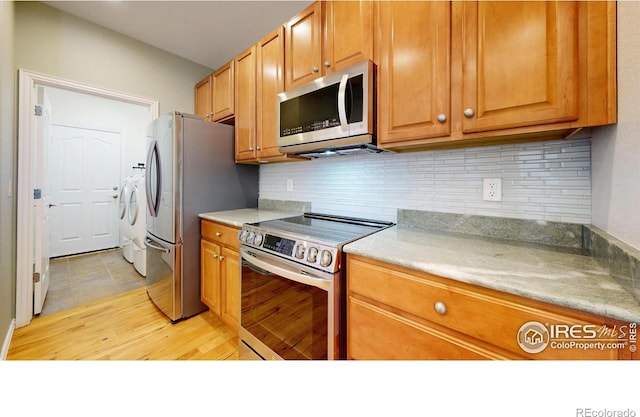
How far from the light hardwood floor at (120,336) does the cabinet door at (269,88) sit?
145cm

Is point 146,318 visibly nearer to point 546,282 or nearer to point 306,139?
point 306,139

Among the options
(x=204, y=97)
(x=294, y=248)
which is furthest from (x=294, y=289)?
(x=204, y=97)

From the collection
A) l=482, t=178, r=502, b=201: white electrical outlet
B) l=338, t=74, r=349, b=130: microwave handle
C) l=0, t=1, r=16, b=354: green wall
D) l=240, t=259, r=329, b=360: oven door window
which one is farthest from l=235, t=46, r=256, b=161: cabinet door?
l=482, t=178, r=502, b=201: white electrical outlet

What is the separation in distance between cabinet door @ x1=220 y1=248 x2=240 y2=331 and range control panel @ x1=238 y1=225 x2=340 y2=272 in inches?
11.1

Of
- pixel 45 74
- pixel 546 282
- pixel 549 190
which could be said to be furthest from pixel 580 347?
pixel 45 74

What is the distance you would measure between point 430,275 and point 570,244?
747mm

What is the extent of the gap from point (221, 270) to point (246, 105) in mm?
1390

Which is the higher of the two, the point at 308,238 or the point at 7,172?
the point at 7,172

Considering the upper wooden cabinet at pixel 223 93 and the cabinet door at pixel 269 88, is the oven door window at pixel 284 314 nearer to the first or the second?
the cabinet door at pixel 269 88

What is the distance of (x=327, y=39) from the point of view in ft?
4.73

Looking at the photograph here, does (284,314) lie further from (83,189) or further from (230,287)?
(83,189)

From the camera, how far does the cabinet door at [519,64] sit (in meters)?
0.81

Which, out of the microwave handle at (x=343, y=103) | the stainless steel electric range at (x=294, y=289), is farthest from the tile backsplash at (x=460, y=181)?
the microwave handle at (x=343, y=103)

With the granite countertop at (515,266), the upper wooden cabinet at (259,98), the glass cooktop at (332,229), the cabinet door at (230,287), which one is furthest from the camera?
the upper wooden cabinet at (259,98)
